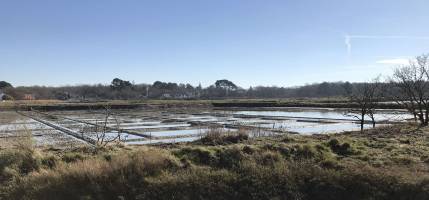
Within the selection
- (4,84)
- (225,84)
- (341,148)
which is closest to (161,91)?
(225,84)

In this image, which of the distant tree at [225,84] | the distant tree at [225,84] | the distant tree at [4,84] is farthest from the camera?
the distant tree at [225,84]

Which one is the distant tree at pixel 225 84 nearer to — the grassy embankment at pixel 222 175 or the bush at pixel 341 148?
the bush at pixel 341 148

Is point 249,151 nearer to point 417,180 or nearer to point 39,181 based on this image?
point 417,180

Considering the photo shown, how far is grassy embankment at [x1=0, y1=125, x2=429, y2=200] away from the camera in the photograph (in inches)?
301

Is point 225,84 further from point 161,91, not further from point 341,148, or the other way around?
point 341,148

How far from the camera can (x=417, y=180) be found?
7.32 meters

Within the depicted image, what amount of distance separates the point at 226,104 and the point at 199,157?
50.9 metres

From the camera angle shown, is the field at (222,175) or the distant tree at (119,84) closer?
the field at (222,175)

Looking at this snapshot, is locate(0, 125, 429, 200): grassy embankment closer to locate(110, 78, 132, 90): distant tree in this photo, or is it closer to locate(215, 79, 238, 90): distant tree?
locate(110, 78, 132, 90): distant tree

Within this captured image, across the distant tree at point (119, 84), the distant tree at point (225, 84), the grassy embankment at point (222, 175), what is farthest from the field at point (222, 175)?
the distant tree at point (225, 84)

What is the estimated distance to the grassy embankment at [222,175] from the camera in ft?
25.1

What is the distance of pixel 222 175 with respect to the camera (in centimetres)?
824

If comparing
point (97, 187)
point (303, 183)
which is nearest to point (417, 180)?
point (303, 183)

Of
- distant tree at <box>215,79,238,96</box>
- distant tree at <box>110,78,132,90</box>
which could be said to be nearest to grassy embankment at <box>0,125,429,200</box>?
distant tree at <box>110,78,132,90</box>
